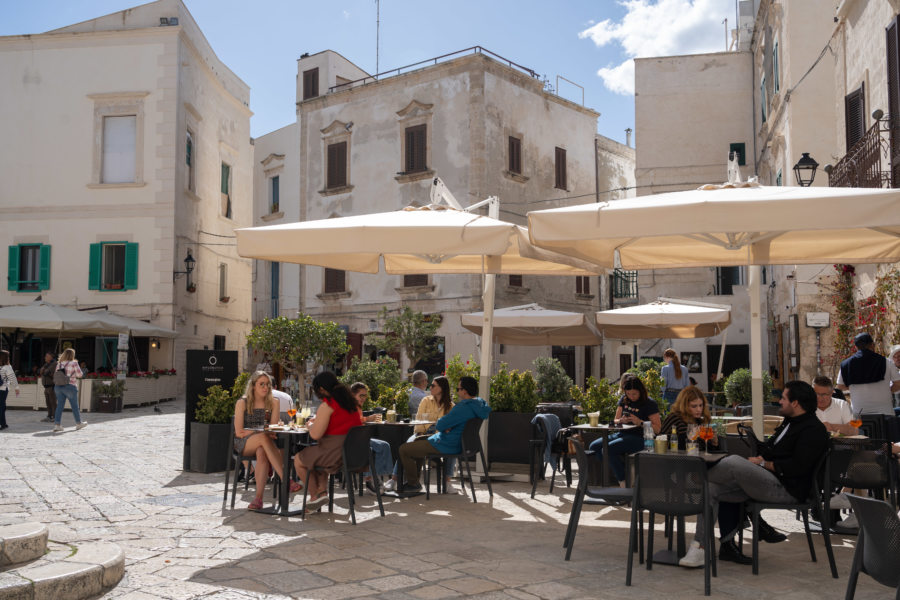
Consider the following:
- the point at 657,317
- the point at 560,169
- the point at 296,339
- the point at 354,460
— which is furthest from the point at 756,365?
the point at 560,169

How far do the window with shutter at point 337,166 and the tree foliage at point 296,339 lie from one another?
1461 centimetres

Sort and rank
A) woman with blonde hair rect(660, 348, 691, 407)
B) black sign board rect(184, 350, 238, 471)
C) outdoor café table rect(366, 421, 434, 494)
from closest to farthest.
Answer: outdoor café table rect(366, 421, 434, 494)
black sign board rect(184, 350, 238, 471)
woman with blonde hair rect(660, 348, 691, 407)

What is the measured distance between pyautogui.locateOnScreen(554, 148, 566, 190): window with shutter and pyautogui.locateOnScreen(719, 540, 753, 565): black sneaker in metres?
24.2

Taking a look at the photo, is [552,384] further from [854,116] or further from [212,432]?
[854,116]

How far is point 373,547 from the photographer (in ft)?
20.1

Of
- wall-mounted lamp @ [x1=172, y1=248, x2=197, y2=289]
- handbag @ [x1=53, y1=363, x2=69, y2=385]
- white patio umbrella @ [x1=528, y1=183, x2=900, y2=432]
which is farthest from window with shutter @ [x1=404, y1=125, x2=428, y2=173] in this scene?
white patio umbrella @ [x1=528, y1=183, x2=900, y2=432]

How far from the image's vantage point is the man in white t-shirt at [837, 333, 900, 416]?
8641 millimetres

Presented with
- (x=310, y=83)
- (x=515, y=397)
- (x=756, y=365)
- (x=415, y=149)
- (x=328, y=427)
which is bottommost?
(x=328, y=427)

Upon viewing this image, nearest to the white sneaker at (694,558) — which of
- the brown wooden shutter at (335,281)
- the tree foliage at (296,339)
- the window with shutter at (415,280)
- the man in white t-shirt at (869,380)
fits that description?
the man in white t-shirt at (869,380)

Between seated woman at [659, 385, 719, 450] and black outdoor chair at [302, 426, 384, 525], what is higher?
seated woman at [659, 385, 719, 450]

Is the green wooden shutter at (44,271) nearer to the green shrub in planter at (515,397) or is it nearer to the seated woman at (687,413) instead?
the green shrub in planter at (515,397)

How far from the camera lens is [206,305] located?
2892 cm

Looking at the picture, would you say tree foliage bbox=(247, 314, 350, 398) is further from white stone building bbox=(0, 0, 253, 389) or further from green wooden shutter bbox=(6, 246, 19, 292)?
green wooden shutter bbox=(6, 246, 19, 292)

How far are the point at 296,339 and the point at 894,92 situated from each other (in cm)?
958
